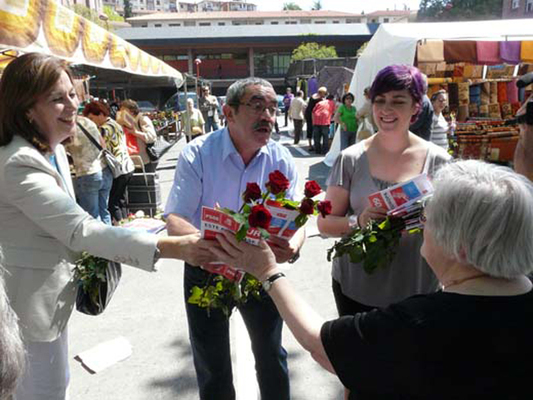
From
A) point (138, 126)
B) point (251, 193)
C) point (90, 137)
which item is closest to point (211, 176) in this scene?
point (251, 193)

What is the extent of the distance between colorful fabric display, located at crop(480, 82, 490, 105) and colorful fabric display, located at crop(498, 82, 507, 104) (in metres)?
0.35

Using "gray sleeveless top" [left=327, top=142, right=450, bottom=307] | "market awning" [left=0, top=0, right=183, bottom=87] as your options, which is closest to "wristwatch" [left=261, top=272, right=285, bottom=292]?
"gray sleeveless top" [left=327, top=142, right=450, bottom=307]

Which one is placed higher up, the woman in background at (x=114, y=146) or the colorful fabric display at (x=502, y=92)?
the colorful fabric display at (x=502, y=92)

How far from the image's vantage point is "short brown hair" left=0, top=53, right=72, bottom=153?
1700mm

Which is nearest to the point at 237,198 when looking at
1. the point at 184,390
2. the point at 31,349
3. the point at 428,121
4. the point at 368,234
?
the point at 368,234

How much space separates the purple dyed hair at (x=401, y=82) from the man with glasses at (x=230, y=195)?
587 mm

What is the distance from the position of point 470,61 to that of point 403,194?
724 cm

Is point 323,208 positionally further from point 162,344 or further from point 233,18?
point 233,18

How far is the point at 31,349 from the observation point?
1.79 m

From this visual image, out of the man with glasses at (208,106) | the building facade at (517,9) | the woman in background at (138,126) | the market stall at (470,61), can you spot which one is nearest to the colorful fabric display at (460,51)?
the market stall at (470,61)

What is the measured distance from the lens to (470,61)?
8.00 m

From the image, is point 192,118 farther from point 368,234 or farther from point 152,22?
point 152,22

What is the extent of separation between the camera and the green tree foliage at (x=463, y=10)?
64.9 m

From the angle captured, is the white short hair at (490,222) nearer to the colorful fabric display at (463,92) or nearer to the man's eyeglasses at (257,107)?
the man's eyeglasses at (257,107)
